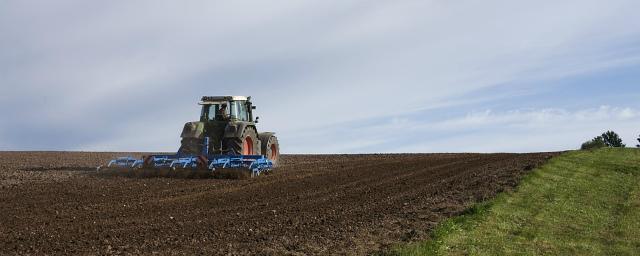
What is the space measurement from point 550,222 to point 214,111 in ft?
45.0

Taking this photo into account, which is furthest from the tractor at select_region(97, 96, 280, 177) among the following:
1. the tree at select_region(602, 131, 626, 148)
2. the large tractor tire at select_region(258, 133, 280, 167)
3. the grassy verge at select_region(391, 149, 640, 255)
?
the tree at select_region(602, 131, 626, 148)

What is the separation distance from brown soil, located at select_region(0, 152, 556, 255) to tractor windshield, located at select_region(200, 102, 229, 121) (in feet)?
11.6

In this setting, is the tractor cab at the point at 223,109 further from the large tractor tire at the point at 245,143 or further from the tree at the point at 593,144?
the tree at the point at 593,144

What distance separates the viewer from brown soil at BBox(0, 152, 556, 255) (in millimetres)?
9641

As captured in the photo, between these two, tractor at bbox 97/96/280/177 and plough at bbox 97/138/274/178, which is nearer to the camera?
plough at bbox 97/138/274/178

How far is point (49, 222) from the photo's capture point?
37.4 ft

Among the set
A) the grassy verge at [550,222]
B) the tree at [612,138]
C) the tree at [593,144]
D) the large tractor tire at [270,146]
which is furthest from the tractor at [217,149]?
the tree at [612,138]

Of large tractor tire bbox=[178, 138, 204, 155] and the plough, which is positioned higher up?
large tractor tire bbox=[178, 138, 204, 155]

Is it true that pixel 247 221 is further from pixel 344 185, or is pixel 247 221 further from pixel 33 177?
pixel 33 177

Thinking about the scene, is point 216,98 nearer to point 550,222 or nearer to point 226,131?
point 226,131

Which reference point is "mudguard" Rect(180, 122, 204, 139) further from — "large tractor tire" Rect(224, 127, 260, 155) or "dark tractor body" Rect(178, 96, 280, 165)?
"large tractor tire" Rect(224, 127, 260, 155)

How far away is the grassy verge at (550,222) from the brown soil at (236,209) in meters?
0.51

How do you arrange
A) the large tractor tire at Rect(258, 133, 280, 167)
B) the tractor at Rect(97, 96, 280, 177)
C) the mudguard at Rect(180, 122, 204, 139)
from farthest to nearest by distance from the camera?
the large tractor tire at Rect(258, 133, 280, 167) → the mudguard at Rect(180, 122, 204, 139) → the tractor at Rect(97, 96, 280, 177)

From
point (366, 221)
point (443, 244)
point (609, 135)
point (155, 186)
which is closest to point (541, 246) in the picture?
point (443, 244)
